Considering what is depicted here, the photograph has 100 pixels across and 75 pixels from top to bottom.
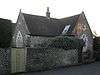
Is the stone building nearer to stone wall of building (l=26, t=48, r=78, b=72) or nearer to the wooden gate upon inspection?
stone wall of building (l=26, t=48, r=78, b=72)

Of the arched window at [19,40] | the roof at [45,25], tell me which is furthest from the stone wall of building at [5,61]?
the arched window at [19,40]

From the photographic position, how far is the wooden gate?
16.2m

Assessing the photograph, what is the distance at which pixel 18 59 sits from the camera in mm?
16828

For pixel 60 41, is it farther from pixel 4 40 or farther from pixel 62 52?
pixel 4 40

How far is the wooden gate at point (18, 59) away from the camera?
53.1 feet

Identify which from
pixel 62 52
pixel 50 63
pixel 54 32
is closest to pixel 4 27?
pixel 50 63

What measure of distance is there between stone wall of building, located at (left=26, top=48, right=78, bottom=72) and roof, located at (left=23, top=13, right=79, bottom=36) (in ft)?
28.2

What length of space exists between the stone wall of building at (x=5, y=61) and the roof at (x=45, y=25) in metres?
13.3

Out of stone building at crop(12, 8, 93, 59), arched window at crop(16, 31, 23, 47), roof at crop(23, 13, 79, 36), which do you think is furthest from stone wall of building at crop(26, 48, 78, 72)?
arched window at crop(16, 31, 23, 47)

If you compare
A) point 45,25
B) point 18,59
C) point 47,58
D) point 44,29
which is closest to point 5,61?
point 18,59

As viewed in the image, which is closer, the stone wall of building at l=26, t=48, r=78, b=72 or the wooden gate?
the wooden gate

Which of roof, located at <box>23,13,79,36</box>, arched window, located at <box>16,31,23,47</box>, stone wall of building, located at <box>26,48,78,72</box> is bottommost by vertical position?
stone wall of building, located at <box>26,48,78,72</box>

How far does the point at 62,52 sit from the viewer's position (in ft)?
70.1

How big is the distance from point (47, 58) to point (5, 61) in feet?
17.4
